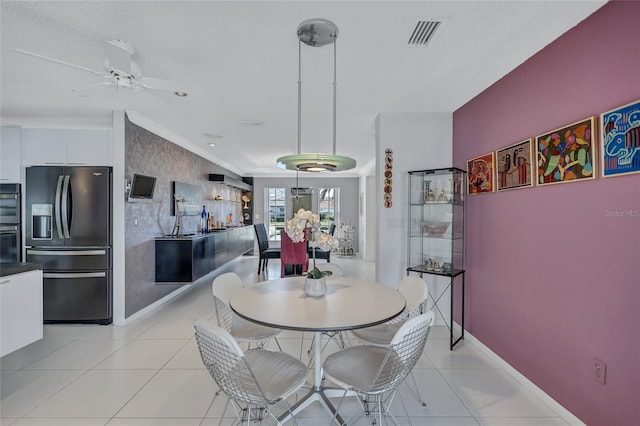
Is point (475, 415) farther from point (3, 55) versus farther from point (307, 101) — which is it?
point (3, 55)

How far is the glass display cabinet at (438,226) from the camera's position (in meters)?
3.17

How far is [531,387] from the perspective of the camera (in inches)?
88.9

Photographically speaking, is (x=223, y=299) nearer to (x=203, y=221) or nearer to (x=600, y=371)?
(x=600, y=371)

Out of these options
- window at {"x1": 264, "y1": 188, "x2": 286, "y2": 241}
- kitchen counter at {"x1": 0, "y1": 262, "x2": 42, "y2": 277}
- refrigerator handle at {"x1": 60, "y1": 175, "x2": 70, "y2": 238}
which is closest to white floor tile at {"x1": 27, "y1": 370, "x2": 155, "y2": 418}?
kitchen counter at {"x1": 0, "y1": 262, "x2": 42, "y2": 277}

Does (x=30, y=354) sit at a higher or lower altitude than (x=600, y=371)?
lower

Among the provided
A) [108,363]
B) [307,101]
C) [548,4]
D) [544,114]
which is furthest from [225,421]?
[548,4]

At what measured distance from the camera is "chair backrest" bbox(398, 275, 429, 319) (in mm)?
2277

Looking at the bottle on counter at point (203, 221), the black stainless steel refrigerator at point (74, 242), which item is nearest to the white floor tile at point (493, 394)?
the black stainless steel refrigerator at point (74, 242)

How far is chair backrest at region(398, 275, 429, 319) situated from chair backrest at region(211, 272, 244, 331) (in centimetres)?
140

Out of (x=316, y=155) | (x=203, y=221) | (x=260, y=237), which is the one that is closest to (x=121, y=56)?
(x=316, y=155)

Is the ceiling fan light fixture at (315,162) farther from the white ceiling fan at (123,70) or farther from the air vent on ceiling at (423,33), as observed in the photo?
the white ceiling fan at (123,70)

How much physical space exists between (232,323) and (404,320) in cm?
138

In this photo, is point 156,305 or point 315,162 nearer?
point 315,162

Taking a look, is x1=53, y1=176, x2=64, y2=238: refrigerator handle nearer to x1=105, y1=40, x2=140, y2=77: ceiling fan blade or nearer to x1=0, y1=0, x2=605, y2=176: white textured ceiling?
x1=0, y1=0, x2=605, y2=176: white textured ceiling
